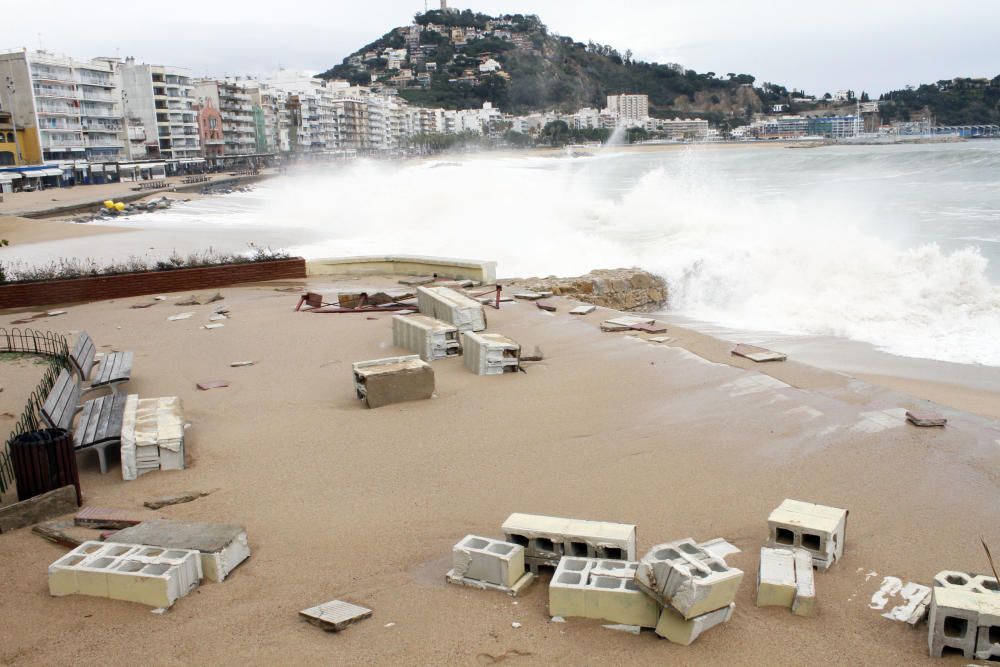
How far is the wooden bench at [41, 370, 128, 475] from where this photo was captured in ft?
23.1

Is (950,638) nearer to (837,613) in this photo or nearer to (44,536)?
(837,613)

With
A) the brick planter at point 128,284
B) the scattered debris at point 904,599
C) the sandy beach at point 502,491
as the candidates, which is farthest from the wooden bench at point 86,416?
the brick planter at point 128,284

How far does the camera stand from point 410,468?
23.3 feet

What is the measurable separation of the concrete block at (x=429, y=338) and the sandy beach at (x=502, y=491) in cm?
32

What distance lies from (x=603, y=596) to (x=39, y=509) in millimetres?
4265

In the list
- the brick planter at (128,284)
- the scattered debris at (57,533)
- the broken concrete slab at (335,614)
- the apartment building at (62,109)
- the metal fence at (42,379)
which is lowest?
the broken concrete slab at (335,614)

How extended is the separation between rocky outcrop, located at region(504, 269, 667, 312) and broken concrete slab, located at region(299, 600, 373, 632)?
38.7 feet

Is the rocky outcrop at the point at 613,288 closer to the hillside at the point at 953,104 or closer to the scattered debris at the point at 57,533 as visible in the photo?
the scattered debris at the point at 57,533

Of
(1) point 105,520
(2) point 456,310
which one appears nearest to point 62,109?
(2) point 456,310

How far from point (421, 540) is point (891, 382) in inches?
311

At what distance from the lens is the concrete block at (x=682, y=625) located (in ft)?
14.5

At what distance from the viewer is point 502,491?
6566mm

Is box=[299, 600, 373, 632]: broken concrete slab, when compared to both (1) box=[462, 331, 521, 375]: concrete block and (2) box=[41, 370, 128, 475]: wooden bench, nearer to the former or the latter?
(2) box=[41, 370, 128, 475]: wooden bench

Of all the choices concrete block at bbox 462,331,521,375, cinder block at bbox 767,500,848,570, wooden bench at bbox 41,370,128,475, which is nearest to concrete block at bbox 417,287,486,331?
concrete block at bbox 462,331,521,375
